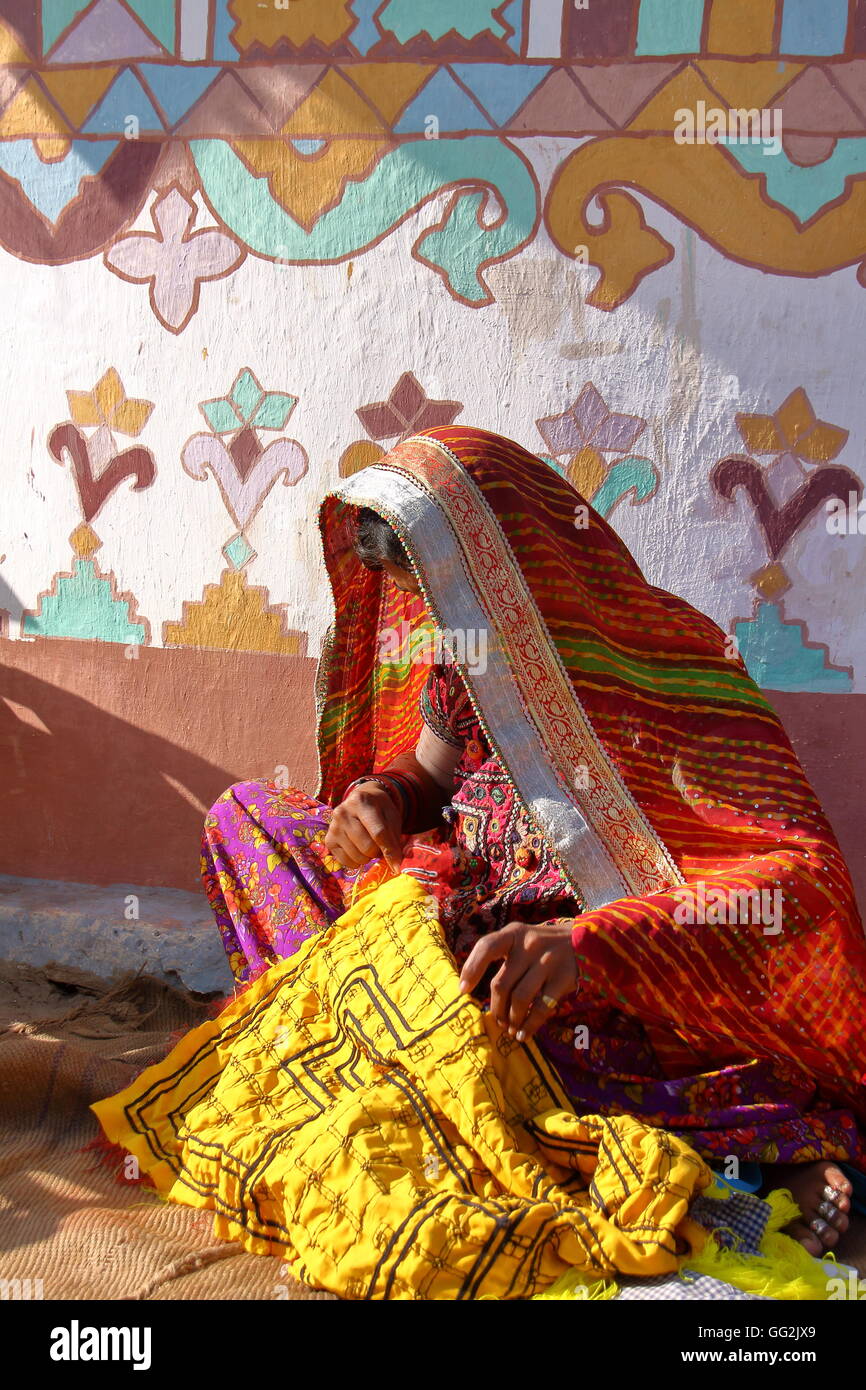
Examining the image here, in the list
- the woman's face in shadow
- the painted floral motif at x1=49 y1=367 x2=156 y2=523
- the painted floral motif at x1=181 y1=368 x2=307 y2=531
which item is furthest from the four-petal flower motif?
the woman's face in shadow

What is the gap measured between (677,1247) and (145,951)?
2198 millimetres

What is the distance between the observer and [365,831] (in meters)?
2.60

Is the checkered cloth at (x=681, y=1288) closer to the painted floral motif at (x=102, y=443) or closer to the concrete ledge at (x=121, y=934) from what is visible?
the concrete ledge at (x=121, y=934)

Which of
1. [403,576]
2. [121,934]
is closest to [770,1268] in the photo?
[403,576]

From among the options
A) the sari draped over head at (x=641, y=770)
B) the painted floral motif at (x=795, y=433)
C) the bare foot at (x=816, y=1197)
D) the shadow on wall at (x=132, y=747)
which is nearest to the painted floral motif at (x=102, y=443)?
the shadow on wall at (x=132, y=747)

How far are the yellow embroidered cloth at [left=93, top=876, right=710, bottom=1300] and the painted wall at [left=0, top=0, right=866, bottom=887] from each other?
4.56ft

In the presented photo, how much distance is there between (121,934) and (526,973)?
2011 mm

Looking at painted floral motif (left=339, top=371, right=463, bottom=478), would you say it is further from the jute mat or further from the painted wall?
the jute mat

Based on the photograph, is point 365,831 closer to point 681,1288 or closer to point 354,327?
point 681,1288

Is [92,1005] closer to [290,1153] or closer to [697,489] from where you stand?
[290,1153]

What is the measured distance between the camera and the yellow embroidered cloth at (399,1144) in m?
1.84

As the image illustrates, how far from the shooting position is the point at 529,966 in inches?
78.5

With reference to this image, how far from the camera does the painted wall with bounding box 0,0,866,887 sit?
10.6ft

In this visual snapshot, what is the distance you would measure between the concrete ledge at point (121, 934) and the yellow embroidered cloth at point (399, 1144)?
1.10 meters
